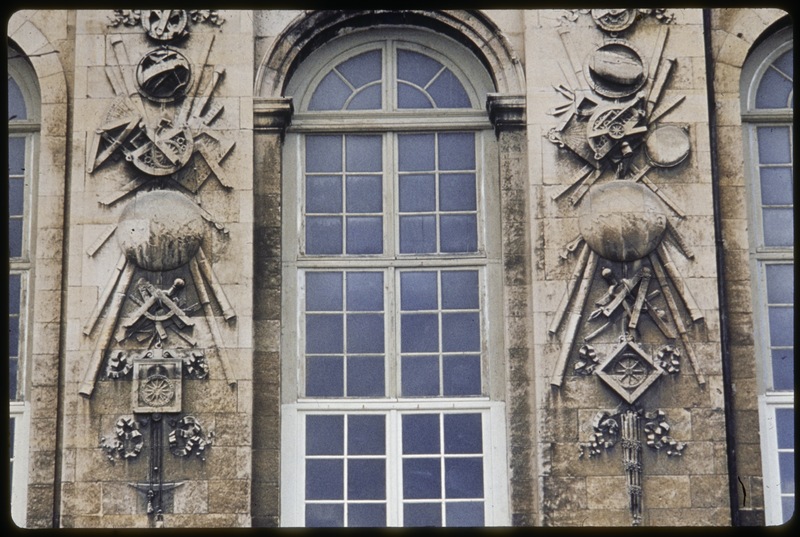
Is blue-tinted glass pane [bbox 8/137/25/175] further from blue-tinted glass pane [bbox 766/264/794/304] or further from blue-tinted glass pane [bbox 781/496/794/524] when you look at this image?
blue-tinted glass pane [bbox 781/496/794/524]

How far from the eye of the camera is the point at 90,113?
15.1 meters

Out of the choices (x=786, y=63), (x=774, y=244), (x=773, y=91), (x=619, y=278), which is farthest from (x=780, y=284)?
(x=786, y=63)

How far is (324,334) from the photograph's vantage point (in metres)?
15.1

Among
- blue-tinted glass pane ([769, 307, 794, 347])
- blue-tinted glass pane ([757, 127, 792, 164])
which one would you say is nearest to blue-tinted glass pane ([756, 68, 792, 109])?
blue-tinted glass pane ([757, 127, 792, 164])

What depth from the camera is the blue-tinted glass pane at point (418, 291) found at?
1521cm

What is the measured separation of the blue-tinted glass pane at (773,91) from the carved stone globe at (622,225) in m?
1.76

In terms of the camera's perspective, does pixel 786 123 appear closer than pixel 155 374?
No

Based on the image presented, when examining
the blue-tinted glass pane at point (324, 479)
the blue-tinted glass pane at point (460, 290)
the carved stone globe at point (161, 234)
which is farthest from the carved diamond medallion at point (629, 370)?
the carved stone globe at point (161, 234)

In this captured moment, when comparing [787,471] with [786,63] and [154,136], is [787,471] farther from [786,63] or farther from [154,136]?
[154,136]

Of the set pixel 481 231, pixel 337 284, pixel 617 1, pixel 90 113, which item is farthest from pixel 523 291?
pixel 90 113

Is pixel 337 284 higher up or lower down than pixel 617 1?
lower down

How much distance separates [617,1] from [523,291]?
3.03 meters

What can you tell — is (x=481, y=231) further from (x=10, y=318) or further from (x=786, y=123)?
(x=10, y=318)

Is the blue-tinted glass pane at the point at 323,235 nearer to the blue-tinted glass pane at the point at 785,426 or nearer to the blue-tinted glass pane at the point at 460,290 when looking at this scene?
the blue-tinted glass pane at the point at 460,290
